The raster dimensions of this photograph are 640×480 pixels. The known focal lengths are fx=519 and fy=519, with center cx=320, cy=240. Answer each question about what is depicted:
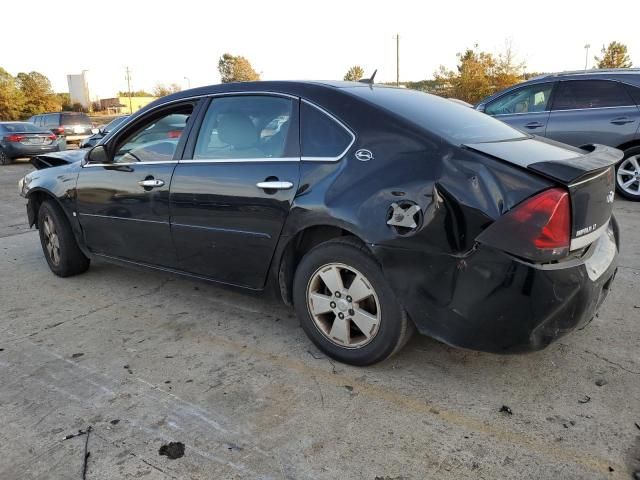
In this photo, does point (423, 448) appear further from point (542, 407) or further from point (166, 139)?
point (166, 139)

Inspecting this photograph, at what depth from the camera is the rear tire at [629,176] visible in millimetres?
7172

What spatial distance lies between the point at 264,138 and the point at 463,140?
1.23 metres

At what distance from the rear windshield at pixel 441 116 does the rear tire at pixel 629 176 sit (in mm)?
4870

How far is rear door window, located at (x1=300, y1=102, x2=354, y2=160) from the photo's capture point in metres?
2.88

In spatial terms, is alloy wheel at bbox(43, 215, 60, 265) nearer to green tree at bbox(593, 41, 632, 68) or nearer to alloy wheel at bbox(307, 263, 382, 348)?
alloy wheel at bbox(307, 263, 382, 348)

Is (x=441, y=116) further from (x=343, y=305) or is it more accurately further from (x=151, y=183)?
(x=151, y=183)

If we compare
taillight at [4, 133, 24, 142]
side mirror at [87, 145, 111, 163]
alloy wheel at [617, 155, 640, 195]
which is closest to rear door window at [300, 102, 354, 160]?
side mirror at [87, 145, 111, 163]

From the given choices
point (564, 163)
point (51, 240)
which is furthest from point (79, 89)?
point (564, 163)

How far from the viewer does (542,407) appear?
2.56 m

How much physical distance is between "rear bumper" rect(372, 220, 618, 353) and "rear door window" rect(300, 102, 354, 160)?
63cm

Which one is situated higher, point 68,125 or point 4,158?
point 68,125

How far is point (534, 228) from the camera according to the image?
226 centimetres

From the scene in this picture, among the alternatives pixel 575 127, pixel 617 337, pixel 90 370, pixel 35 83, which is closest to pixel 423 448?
pixel 617 337

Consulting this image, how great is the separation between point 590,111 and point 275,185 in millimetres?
6073
